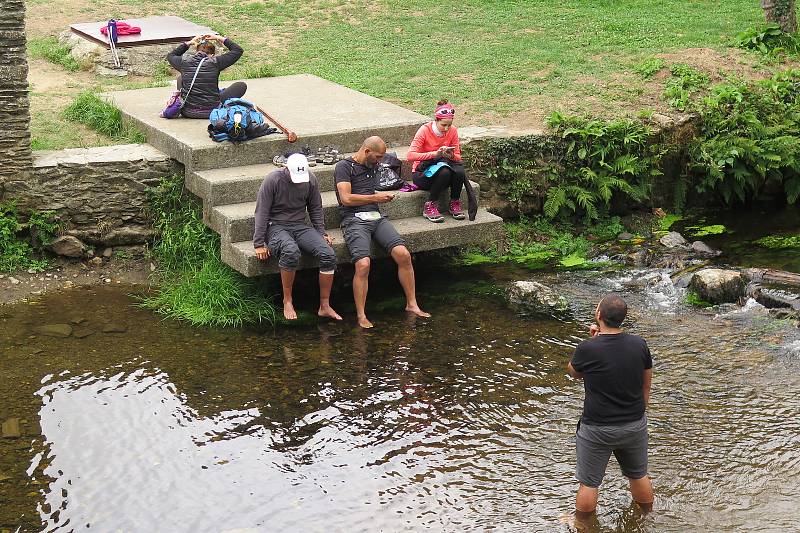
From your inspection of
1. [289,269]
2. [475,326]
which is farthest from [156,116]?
[475,326]

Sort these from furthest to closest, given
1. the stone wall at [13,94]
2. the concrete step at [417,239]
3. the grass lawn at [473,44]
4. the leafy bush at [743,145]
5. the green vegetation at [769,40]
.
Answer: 1. the green vegetation at [769,40]
2. the grass lawn at [473,44]
3. the leafy bush at [743,145]
4. the stone wall at [13,94]
5. the concrete step at [417,239]

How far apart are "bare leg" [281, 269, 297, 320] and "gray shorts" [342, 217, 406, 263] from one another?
0.69 meters

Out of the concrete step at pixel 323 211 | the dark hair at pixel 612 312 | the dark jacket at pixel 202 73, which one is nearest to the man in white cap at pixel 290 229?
the concrete step at pixel 323 211

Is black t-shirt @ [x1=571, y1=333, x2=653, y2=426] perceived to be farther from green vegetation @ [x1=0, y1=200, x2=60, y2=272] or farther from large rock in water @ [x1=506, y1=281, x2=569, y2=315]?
green vegetation @ [x1=0, y1=200, x2=60, y2=272]

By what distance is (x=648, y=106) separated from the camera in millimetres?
13734

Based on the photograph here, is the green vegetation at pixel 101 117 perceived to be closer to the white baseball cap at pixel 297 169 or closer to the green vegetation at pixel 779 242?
the white baseball cap at pixel 297 169

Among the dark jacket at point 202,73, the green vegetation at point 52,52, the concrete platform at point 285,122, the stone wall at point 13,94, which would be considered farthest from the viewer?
the green vegetation at point 52,52

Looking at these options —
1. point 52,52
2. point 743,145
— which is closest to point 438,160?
point 743,145

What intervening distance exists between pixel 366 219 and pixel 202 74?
9.86 feet

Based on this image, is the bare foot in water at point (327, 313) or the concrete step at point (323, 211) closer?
the bare foot in water at point (327, 313)

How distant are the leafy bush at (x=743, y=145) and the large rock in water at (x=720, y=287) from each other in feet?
8.62

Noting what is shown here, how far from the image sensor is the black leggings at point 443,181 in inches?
433

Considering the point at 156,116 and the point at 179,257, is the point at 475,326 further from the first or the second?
the point at 156,116

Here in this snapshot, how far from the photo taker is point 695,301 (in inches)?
419
